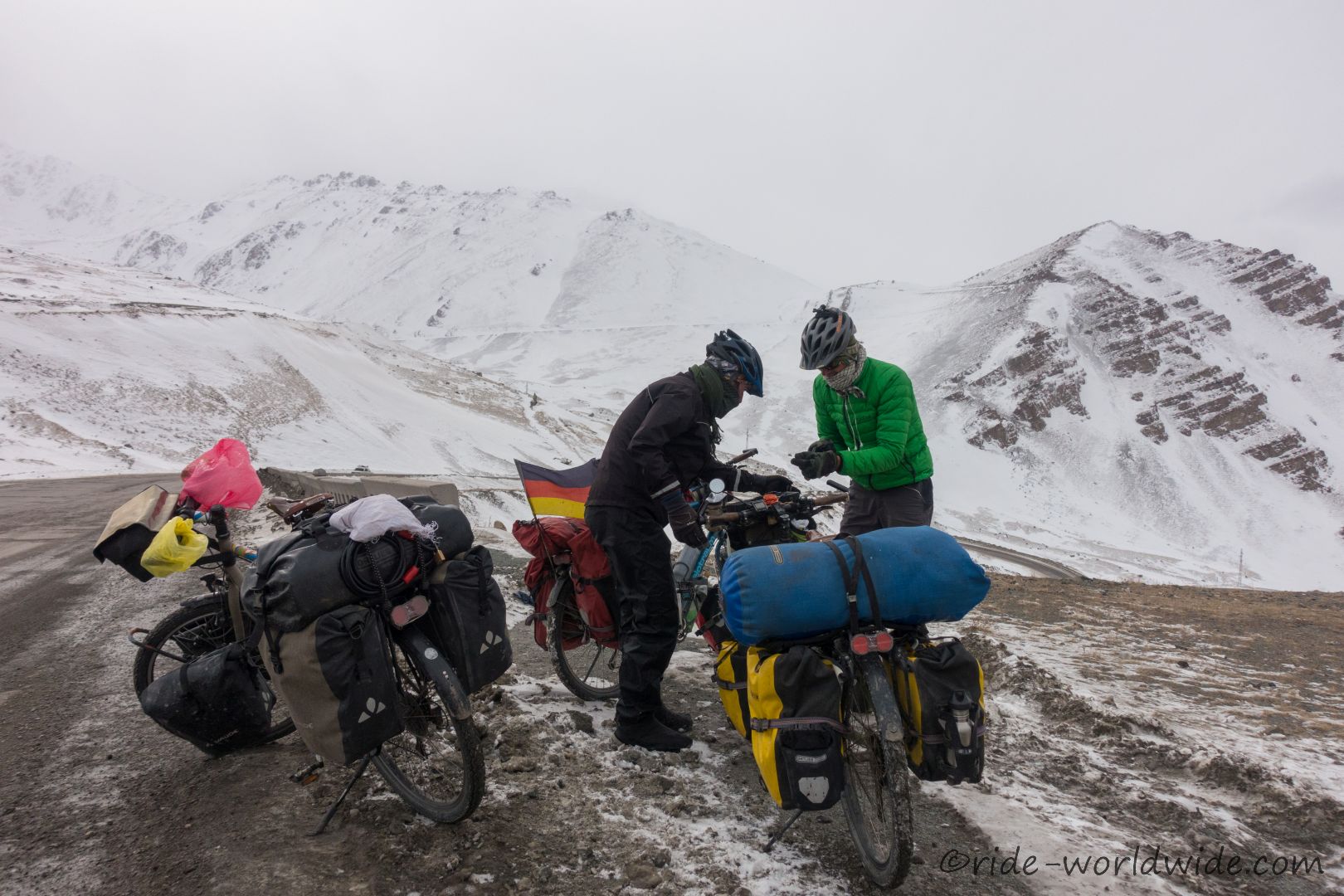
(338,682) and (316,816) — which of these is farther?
(316,816)

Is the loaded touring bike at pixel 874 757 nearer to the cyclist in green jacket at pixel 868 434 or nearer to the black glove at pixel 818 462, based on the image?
the black glove at pixel 818 462

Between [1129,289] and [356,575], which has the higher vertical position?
[1129,289]

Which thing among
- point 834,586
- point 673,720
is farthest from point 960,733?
point 673,720

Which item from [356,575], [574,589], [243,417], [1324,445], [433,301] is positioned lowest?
[243,417]

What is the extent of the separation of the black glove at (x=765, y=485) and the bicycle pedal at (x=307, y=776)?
2.94 meters

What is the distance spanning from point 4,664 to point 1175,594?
14.7 m

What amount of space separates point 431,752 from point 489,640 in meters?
0.98

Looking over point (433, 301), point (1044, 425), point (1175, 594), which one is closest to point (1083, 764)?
point (1175, 594)

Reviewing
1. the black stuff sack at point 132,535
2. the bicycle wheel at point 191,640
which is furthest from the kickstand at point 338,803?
the black stuff sack at point 132,535

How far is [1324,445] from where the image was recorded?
69.7 meters

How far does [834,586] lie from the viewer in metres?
2.79

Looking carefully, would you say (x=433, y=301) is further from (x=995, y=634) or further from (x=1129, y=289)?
(x=995, y=634)

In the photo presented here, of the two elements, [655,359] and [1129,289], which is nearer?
[1129,289]

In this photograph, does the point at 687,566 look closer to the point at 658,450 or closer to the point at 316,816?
the point at 658,450
